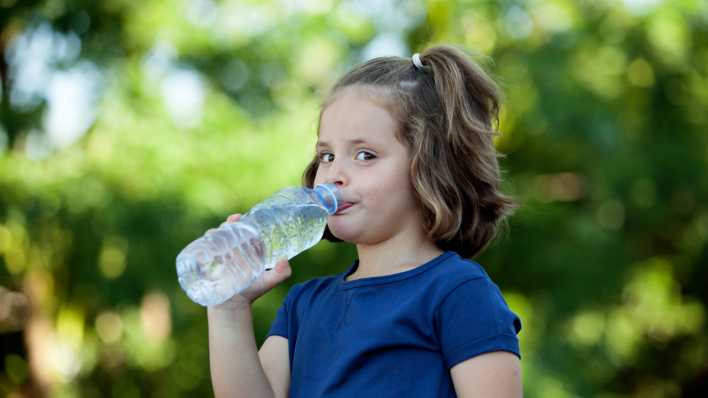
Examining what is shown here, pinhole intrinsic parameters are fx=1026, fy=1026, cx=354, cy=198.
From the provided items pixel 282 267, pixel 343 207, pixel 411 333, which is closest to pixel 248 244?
pixel 282 267

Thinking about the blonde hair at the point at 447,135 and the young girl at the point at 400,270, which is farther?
the blonde hair at the point at 447,135

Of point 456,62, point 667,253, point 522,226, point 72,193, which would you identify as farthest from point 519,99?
point 456,62

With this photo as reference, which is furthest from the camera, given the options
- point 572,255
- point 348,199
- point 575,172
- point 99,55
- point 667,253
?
point 667,253

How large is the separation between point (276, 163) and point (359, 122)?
12.8 feet

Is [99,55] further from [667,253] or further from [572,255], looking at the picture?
[667,253]

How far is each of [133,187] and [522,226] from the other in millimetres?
2460

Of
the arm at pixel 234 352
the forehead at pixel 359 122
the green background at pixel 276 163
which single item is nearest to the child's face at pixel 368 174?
the forehead at pixel 359 122

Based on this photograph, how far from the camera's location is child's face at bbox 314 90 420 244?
1635mm

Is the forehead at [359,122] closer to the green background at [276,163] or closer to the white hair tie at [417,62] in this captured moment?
the white hair tie at [417,62]

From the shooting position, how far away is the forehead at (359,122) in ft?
5.41

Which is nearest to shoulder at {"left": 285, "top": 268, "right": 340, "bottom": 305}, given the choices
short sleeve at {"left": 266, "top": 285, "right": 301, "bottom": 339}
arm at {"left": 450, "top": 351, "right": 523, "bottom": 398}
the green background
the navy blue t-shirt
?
short sleeve at {"left": 266, "top": 285, "right": 301, "bottom": 339}

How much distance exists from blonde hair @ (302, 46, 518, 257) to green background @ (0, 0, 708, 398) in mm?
3335

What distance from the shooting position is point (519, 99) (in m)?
6.45

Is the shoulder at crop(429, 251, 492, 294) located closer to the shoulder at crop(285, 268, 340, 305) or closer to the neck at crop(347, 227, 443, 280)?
the neck at crop(347, 227, 443, 280)
